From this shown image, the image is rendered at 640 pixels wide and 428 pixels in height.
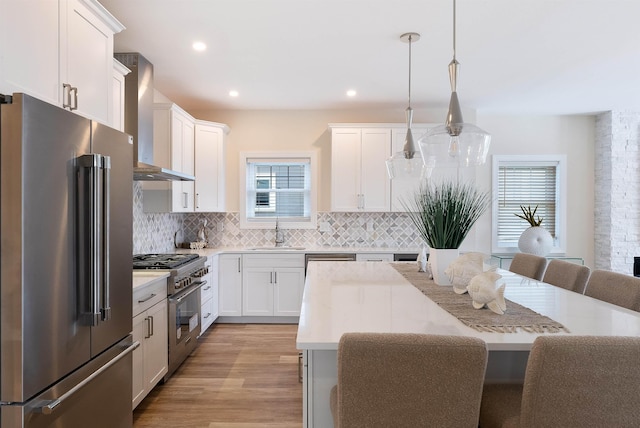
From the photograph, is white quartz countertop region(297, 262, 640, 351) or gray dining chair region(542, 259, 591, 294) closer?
white quartz countertop region(297, 262, 640, 351)

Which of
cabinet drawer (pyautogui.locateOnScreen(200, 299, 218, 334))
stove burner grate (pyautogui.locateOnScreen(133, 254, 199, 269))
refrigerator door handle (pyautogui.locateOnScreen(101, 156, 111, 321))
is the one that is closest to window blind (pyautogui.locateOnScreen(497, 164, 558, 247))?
cabinet drawer (pyautogui.locateOnScreen(200, 299, 218, 334))

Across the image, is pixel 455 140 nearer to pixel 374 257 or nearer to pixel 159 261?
pixel 159 261

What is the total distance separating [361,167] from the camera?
15.2 feet

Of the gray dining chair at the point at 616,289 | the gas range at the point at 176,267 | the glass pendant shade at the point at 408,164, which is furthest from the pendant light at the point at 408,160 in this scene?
the gas range at the point at 176,267

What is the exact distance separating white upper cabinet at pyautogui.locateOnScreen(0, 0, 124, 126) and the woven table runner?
2052 millimetres

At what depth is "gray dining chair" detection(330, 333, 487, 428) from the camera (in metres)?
1.09

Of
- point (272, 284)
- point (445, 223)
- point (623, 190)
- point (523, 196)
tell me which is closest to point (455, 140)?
point (445, 223)

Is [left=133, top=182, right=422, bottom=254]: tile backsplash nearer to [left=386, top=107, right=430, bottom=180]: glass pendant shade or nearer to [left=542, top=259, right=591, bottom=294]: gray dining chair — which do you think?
[left=386, top=107, right=430, bottom=180]: glass pendant shade

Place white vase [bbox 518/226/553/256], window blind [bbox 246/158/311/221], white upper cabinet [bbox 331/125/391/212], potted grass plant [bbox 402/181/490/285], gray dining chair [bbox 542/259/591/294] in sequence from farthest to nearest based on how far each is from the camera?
window blind [bbox 246/158/311/221]
white upper cabinet [bbox 331/125/391/212]
white vase [bbox 518/226/553/256]
gray dining chair [bbox 542/259/591/294]
potted grass plant [bbox 402/181/490/285]

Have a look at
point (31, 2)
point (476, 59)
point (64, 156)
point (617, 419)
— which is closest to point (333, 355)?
point (617, 419)

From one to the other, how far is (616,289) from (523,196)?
3.33m

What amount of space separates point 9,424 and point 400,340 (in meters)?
1.34

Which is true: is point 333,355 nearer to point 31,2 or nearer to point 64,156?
point 64,156

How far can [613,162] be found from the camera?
4777 mm
